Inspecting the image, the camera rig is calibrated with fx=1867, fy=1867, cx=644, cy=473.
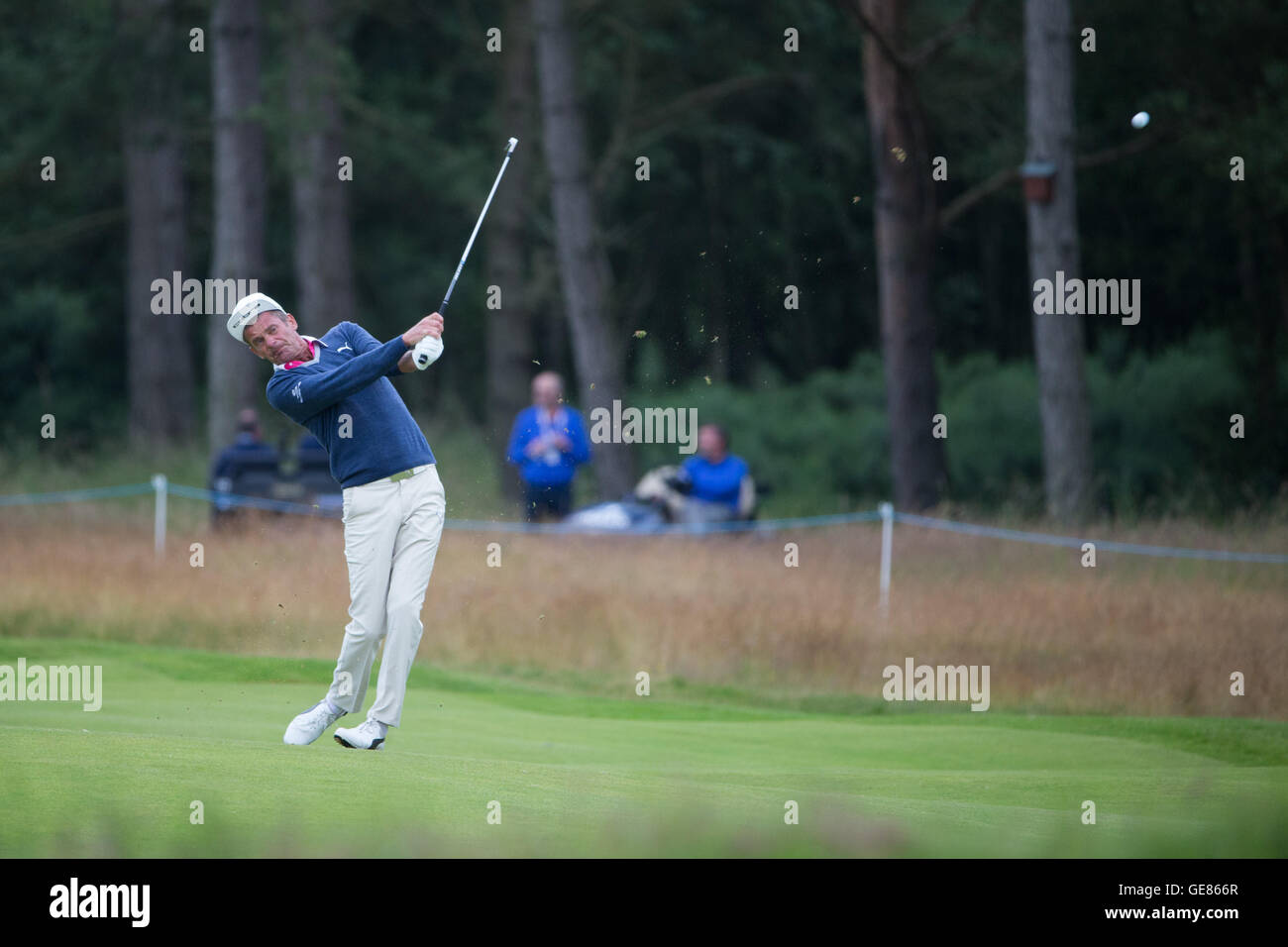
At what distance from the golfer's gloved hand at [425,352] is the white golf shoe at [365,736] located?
5.71 feet

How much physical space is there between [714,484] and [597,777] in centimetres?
863

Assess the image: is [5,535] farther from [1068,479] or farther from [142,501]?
[1068,479]

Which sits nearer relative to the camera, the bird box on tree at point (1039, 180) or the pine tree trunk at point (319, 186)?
the bird box on tree at point (1039, 180)

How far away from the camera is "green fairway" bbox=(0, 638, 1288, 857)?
6.45 m

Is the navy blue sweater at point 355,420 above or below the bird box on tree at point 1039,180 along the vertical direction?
below

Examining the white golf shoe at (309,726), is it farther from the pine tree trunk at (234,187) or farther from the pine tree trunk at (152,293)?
the pine tree trunk at (152,293)

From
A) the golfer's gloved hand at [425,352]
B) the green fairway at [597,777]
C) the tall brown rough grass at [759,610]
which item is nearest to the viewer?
the green fairway at [597,777]

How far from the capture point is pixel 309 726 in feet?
28.9

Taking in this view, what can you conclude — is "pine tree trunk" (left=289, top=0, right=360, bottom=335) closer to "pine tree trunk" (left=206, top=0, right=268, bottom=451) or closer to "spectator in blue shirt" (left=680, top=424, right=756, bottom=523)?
"pine tree trunk" (left=206, top=0, right=268, bottom=451)

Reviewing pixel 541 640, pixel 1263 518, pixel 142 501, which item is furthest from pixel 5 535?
pixel 1263 518

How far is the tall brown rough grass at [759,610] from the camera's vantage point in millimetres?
12969

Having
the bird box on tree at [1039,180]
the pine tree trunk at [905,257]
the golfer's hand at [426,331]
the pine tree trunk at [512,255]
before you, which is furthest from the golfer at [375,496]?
the pine tree trunk at [512,255]

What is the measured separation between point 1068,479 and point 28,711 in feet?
39.7

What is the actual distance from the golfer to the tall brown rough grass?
4820 millimetres
